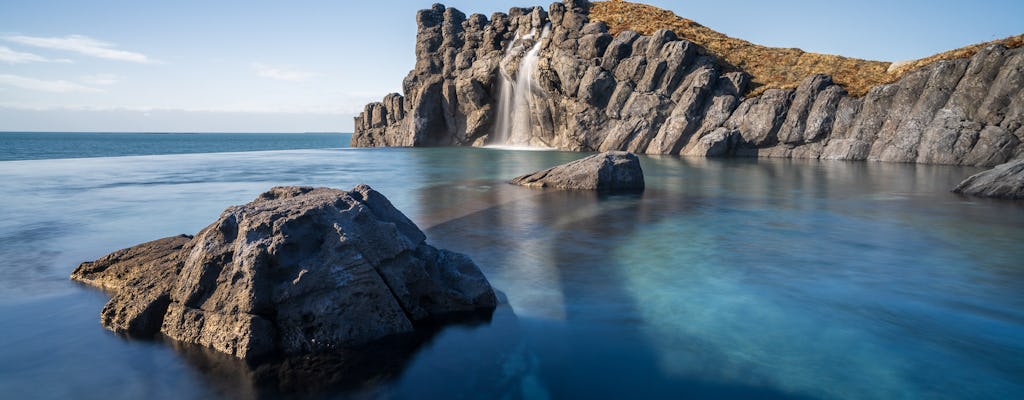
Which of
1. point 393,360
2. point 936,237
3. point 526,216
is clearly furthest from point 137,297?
point 936,237

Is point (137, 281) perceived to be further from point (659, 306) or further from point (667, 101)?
point (667, 101)

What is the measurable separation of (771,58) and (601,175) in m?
34.3

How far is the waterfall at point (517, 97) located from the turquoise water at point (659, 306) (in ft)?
134

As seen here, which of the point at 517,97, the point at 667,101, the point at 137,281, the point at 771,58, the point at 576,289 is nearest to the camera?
the point at 137,281

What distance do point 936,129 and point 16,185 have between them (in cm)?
4240

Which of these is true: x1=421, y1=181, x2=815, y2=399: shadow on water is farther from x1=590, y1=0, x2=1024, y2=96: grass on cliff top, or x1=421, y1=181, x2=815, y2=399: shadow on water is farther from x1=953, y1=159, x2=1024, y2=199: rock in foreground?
x1=590, y1=0, x2=1024, y2=96: grass on cliff top

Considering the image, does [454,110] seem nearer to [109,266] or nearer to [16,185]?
[16,185]

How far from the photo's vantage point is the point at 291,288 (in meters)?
5.59

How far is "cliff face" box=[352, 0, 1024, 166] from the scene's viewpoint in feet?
98.2

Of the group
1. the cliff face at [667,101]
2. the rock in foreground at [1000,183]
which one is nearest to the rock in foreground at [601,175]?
the rock in foreground at [1000,183]

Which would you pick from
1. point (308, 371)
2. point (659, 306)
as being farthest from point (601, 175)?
point (308, 371)

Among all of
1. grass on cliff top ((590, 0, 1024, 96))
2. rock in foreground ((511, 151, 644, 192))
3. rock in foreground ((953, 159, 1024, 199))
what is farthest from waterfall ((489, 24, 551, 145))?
rock in foreground ((953, 159, 1024, 199))

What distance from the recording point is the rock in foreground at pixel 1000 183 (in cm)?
1526

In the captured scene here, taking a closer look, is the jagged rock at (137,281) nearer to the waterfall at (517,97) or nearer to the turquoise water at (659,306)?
the turquoise water at (659,306)
